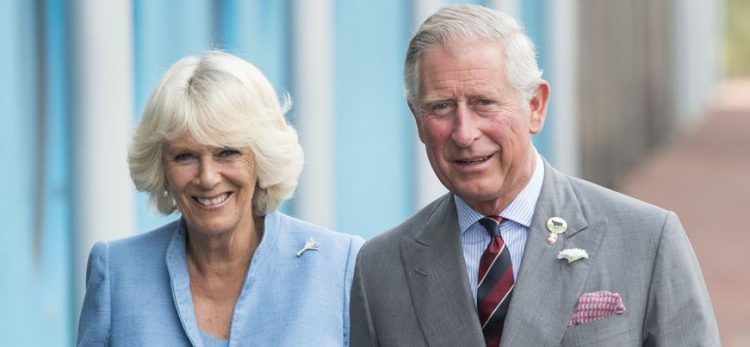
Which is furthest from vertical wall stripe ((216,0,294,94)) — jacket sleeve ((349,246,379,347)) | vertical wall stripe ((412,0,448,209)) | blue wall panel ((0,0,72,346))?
jacket sleeve ((349,246,379,347))

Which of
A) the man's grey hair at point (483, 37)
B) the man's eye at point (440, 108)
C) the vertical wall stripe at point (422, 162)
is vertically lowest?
the vertical wall stripe at point (422, 162)

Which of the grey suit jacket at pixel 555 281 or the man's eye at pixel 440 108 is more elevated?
the man's eye at pixel 440 108

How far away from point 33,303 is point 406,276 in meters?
1.80

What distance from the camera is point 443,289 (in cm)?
338

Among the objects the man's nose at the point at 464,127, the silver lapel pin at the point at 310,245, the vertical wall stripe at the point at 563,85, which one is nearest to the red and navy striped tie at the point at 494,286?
the man's nose at the point at 464,127

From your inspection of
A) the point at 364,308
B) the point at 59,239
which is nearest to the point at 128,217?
the point at 59,239

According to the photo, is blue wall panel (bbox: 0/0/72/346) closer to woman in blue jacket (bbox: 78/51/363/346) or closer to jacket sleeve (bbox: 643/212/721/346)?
woman in blue jacket (bbox: 78/51/363/346)

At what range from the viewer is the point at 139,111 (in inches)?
212

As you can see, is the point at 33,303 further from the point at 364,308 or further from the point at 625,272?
the point at 625,272

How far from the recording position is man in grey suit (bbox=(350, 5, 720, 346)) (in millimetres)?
3176

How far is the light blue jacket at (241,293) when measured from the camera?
12.7 ft

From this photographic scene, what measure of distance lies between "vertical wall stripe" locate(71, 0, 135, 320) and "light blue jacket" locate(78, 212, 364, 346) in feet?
3.36

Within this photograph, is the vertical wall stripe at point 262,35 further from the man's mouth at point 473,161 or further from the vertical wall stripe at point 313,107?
the man's mouth at point 473,161

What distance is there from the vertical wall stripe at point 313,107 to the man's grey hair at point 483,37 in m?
3.17
